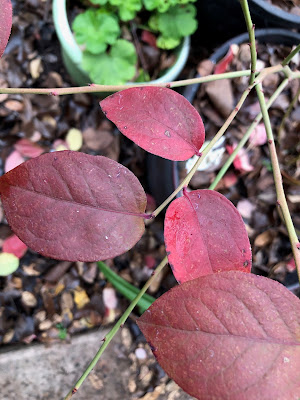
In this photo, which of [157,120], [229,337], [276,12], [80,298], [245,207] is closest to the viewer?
[229,337]

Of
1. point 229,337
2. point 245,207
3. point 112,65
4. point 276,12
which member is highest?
point 276,12

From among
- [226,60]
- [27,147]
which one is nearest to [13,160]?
[27,147]

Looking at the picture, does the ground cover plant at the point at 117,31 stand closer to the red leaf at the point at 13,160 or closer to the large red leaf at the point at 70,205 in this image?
the red leaf at the point at 13,160

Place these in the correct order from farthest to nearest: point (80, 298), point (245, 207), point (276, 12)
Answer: point (80, 298)
point (245, 207)
point (276, 12)

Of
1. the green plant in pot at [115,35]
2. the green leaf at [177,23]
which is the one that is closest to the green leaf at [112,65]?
the green plant in pot at [115,35]

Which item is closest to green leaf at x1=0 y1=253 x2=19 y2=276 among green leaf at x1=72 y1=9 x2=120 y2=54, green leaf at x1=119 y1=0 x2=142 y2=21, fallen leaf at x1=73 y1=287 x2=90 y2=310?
fallen leaf at x1=73 y1=287 x2=90 y2=310

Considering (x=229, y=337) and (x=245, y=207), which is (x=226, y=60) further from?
(x=229, y=337)
